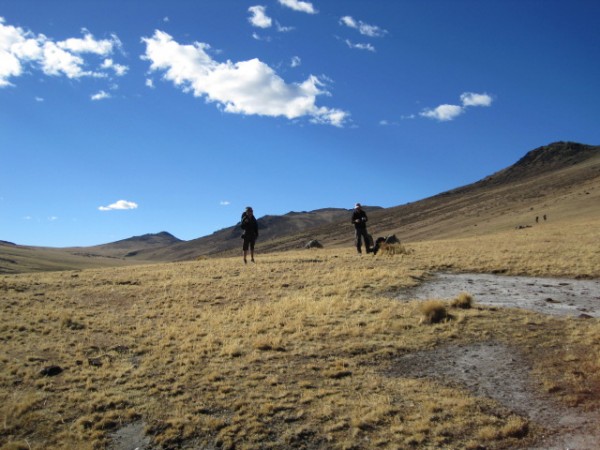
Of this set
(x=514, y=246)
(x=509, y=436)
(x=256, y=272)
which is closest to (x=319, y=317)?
(x=509, y=436)

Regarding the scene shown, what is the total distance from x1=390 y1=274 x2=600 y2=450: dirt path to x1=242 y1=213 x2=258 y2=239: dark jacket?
9.31 meters

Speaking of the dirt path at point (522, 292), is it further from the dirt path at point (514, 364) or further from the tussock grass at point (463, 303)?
the tussock grass at point (463, 303)

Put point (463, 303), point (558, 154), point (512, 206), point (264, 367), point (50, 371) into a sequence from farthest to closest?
point (558, 154)
point (512, 206)
point (463, 303)
point (50, 371)
point (264, 367)

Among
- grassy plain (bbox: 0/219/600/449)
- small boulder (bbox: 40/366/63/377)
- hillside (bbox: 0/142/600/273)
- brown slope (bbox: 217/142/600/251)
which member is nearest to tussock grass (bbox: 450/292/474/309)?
grassy plain (bbox: 0/219/600/449)

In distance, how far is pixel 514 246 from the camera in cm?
2566

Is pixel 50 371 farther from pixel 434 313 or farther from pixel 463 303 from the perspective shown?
pixel 463 303

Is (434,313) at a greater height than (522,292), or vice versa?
(434,313)

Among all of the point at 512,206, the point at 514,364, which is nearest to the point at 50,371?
the point at 514,364

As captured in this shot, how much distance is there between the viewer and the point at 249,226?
23.5 metres

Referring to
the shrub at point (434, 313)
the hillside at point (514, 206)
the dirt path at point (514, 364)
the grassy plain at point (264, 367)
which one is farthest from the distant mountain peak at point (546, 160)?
the shrub at point (434, 313)

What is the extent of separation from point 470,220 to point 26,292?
216ft

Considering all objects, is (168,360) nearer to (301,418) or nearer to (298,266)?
(301,418)

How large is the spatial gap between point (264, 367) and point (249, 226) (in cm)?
1409

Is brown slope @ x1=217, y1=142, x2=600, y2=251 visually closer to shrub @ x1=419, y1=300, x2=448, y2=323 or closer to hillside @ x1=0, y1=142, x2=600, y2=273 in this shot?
hillside @ x1=0, y1=142, x2=600, y2=273
